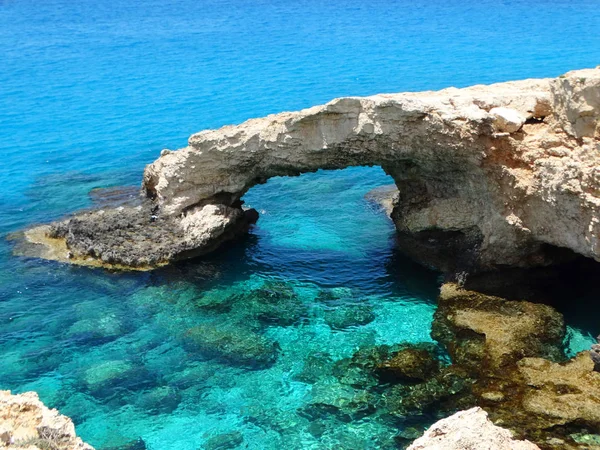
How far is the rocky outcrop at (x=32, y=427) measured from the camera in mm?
7992

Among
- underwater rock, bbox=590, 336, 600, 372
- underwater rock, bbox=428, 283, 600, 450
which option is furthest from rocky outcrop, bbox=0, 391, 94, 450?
underwater rock, bbox=590, 336, 600, 372

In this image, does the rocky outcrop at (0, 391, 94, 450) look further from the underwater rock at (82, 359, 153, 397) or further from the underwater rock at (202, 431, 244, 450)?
the underwater rock at (82, 359, 153, 397)

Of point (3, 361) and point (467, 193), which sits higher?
point (467, 193)

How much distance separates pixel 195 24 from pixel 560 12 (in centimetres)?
2407

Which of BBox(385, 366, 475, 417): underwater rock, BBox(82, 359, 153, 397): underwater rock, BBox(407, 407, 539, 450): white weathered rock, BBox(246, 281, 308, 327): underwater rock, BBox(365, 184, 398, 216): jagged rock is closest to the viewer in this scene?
BBox(407, 407, 539, 450): white weathered rock

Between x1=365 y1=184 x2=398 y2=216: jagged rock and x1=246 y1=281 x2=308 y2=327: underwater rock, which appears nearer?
x1=246 y1=281 x2=308 y2=327: underwater rock

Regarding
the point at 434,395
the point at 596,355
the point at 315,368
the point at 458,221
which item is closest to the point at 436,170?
the point at 458,221

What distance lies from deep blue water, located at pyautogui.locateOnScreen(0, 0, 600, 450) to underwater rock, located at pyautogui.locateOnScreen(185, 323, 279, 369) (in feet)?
0.26

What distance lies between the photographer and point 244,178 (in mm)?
18141

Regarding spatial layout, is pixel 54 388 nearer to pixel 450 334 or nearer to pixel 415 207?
pixel 450 334

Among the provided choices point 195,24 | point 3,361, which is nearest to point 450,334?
point 3,361

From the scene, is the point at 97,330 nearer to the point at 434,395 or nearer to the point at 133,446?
the point at 133,446

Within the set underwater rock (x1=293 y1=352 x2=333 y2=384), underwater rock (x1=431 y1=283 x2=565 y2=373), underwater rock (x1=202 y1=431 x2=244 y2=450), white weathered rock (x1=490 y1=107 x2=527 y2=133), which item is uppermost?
white weathered rock (x1=490 y1=107 x2=527 y2=133)

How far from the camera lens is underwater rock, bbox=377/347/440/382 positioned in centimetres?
1337
